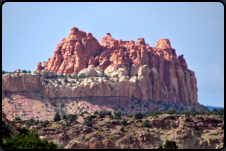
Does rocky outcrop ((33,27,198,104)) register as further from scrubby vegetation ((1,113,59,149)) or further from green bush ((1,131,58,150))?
green bush ((1,131,58,150))

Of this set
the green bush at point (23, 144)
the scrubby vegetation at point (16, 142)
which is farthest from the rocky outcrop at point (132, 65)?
the green bush at point (23, 144)

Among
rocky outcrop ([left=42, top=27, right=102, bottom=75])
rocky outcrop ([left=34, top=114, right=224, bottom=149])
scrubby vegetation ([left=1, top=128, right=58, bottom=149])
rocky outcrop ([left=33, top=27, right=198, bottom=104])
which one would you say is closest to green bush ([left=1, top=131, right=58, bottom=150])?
scrubby vegetation ([left=1, top=128, right=58, bottom=149])

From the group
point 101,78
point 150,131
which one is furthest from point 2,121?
point 101,78

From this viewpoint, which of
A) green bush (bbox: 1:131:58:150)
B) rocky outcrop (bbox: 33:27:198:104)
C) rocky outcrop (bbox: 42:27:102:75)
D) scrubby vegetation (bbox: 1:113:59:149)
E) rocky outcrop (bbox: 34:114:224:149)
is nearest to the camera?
green bush (bbox: 1:131:58:150)

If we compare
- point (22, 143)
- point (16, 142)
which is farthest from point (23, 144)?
point (16, 142)

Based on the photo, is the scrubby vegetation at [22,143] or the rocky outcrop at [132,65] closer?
the scrubby vegetation at [22,143]

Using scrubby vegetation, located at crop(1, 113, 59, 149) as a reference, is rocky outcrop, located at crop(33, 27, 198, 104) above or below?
above

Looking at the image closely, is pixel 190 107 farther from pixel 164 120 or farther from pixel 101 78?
pixel 164 120

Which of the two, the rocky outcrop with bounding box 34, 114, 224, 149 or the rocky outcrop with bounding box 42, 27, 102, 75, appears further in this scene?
the rocky outcrop with bounding box 42, 27, 102, 75

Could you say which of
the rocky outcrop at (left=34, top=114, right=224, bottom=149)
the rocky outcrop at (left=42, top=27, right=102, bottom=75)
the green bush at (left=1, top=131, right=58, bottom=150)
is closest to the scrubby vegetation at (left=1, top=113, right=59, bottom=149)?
the green bush at (left=1, top=131, right=58, bottom=150)

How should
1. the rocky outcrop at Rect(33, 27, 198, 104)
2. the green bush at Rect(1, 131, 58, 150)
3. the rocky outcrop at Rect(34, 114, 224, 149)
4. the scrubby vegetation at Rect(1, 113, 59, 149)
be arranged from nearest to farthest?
the green bush at Rect(1, 131, 58, 150) < the scrubby vegetation at Rect(1, 113, 59, 149) < the rocky outcrop at Rect(34, 114, 224, 149) < the rocky outcrop at Rect(33, 27, 198, 104)

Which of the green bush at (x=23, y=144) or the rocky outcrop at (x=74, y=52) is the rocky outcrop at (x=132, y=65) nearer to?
the rocky outcrop at (x=74, y=52)

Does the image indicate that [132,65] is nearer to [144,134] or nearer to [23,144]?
[144,134]

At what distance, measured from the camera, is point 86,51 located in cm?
18188
